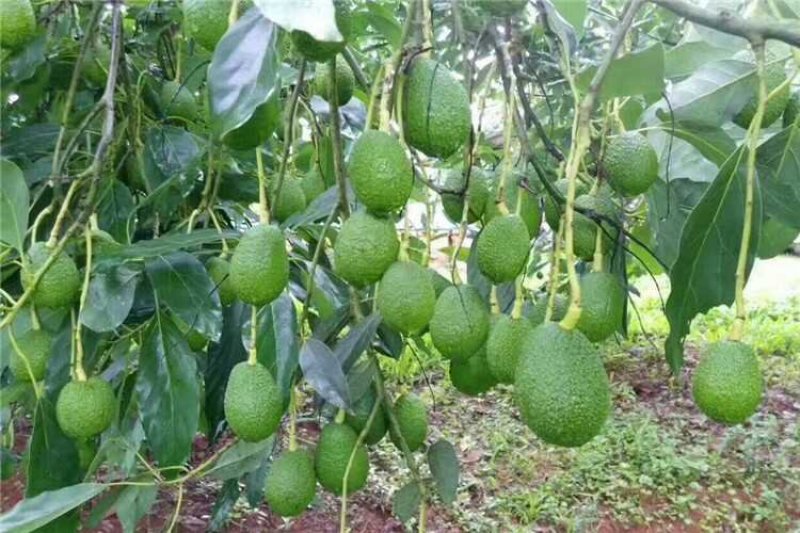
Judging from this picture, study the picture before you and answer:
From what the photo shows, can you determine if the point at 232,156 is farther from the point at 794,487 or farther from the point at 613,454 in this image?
the point at 794,487

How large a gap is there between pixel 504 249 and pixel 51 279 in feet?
1.69

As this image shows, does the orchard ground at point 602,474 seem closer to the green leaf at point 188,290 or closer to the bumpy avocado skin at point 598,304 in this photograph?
the green leaf at point 188,290

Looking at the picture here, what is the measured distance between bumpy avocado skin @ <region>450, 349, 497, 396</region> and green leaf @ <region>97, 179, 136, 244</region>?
22.4 inches

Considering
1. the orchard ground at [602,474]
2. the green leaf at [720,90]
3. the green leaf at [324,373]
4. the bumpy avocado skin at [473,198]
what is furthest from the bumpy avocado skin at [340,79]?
the orchard ground at [602,474]

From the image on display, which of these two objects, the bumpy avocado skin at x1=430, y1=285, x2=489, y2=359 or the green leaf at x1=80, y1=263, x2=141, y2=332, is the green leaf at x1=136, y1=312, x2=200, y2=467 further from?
the bumpy avocado skin at x1=430, y1=285, x2=489, y2=359

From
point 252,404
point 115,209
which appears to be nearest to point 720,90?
point 252,404

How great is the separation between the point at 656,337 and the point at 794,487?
162 cm

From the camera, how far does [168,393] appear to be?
1024 mm

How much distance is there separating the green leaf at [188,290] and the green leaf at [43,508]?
22 centimetres

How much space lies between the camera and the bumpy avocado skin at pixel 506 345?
0.78 meters

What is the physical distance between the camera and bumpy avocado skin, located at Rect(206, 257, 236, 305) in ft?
3.49

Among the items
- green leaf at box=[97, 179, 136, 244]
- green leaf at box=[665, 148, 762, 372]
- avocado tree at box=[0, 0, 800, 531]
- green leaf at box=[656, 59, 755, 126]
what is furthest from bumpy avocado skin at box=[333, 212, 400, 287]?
green leaf at box=[97, 179, 136, 244]

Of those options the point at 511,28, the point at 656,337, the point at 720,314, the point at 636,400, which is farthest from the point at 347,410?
the point at 720,314

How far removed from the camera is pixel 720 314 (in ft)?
15.7
